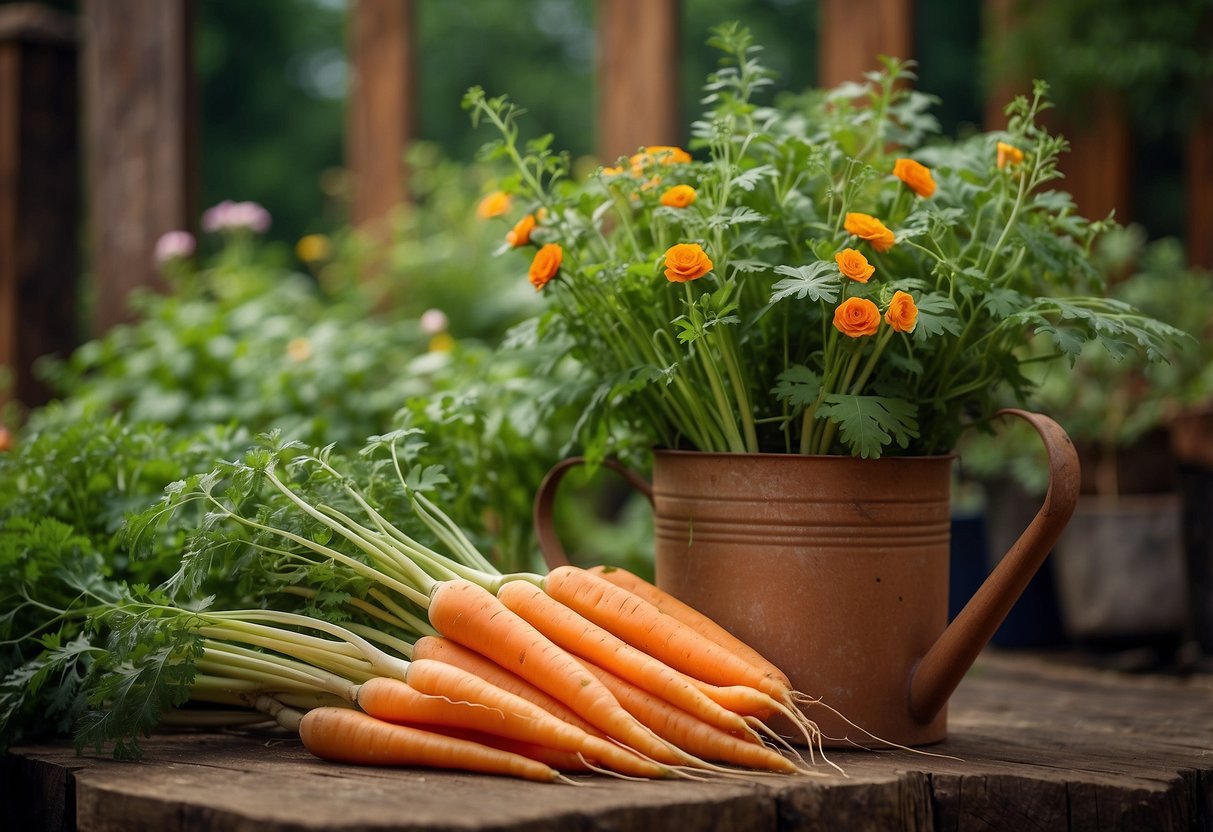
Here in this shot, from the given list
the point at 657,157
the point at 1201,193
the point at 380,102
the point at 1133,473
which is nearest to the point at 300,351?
the point at 657,157

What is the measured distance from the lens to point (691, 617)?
5.68ft

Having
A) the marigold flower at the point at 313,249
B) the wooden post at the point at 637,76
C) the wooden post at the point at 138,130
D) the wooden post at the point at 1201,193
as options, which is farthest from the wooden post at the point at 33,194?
the wooden post at the point at 1201,193

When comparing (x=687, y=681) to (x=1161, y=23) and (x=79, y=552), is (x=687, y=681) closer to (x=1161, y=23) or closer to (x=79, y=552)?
(x=79, y=552)

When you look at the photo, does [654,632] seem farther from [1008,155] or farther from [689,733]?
[1008,155]

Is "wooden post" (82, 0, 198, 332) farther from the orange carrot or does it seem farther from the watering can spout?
the watering can spout

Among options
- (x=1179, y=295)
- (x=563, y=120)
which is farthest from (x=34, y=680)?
(x=563, y=120)

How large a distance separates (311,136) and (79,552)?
9224mm

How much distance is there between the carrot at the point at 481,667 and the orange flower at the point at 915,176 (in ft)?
2.85

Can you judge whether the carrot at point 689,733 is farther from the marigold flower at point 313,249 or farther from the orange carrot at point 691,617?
the marigold flower at point 313,249

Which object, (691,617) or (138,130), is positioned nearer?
(691,617)

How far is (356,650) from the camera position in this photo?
1.68m

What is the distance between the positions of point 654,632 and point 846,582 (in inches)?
10.9

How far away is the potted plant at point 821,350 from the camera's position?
1.63 meters

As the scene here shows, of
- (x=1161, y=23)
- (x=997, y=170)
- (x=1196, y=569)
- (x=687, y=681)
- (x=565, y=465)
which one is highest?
(x=1161, y=23)
